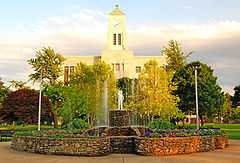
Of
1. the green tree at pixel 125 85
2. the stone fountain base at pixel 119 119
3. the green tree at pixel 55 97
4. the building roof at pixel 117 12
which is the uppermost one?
the building roof at pixel 117 12

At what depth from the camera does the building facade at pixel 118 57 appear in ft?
223

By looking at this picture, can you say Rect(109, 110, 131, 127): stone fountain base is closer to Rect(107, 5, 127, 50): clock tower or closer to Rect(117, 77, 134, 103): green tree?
Rect(117, 77, 134, 103): green tree

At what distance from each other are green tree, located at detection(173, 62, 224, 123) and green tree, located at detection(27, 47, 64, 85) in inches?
720

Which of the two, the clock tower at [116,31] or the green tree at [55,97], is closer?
the green tree at [55,97]

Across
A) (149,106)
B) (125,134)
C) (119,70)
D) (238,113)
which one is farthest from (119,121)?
(238,113)

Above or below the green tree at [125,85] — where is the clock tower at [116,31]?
above

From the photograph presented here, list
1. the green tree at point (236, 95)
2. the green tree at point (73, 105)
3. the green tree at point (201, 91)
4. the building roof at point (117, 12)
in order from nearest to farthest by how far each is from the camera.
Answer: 1. the green tree at point (201, 91)
2. the green tree at point (73, 105)
3. the building roof at point (117, 12)
4. the green tree at point (236, 95)

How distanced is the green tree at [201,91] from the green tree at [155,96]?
234 centimetres

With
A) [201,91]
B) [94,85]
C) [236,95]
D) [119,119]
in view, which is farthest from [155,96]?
[236,95]

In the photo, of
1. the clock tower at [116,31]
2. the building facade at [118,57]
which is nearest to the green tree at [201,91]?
the building facade at [118,57]

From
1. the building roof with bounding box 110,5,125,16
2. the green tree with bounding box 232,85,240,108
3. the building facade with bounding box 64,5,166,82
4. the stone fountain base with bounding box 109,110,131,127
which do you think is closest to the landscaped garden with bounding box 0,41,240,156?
the stone fountain base with bounding box 109,110,131,127

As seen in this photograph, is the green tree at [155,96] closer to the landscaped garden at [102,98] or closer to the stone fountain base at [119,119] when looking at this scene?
the landscaped garden at [102,98]

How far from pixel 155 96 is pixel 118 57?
85.8ft

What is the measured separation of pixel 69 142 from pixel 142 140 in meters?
3.34
